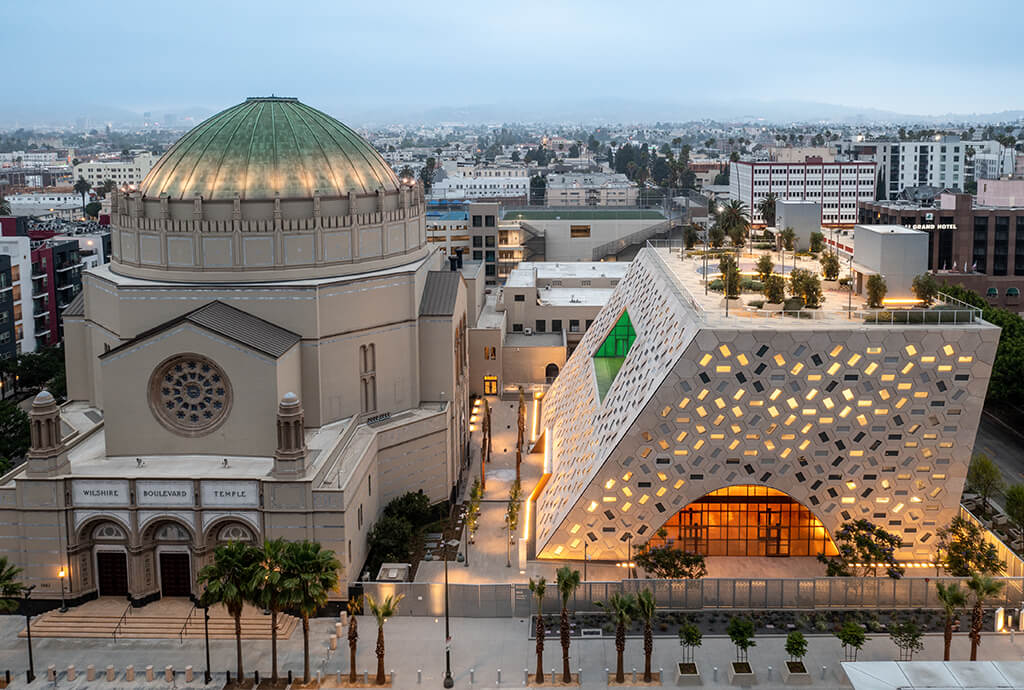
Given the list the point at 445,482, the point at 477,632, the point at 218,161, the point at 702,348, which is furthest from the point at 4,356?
the point at 702,348

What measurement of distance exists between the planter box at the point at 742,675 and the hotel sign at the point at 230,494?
23892mm

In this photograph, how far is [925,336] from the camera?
52.0 meters

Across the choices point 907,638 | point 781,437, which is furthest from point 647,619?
point 781,437

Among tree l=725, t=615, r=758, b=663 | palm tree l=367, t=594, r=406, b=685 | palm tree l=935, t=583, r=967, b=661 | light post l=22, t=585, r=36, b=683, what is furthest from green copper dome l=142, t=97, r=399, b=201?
palm tree l=935, t=583, r=967, b=661

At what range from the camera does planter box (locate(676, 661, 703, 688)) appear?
45.1 meters

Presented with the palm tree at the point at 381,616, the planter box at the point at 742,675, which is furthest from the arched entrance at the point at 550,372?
the palm tree at the point at 381,616

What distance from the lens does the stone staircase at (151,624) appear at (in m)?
50.0

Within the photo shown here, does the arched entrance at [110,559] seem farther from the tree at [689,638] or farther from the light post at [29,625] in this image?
the tree at [689,638]

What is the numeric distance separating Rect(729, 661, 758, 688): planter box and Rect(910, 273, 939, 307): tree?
79.2 feet

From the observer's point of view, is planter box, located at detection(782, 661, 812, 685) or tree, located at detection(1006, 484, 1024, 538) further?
tree, located at detection(1006, 484, 1024, 538)

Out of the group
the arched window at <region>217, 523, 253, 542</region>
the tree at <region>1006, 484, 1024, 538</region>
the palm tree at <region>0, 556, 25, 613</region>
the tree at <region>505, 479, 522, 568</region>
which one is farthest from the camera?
the tree at <region>505, 479, 522, 568</region>

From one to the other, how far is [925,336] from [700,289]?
15.9 m

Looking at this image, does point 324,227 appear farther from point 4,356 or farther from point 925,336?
point 4,356

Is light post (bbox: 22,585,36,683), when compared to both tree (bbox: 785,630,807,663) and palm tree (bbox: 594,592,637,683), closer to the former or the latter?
palm tree (bbox: 594,592,637,683)
